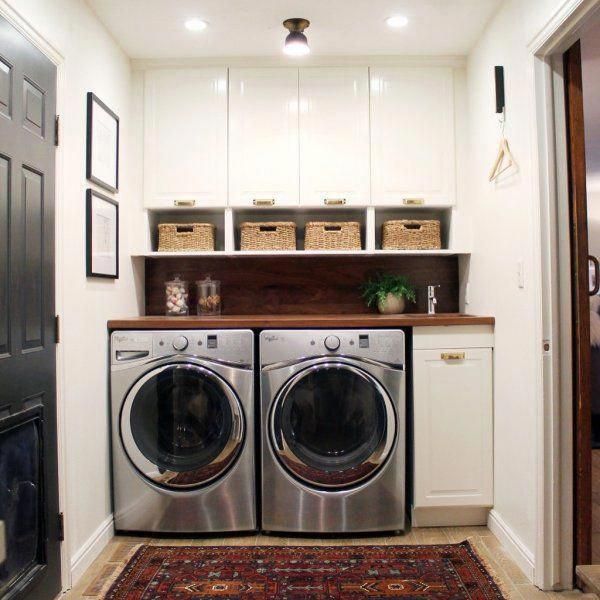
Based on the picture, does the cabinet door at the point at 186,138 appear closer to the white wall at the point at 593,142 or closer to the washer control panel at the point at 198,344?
the washer control panel at the point at 198,344

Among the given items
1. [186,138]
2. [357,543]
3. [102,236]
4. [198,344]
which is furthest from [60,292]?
[357,543]

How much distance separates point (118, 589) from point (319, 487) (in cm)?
90

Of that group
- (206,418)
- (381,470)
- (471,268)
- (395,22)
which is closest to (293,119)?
(395,22)

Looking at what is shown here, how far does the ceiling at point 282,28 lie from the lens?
2.37m

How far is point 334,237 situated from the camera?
2885 millimetres

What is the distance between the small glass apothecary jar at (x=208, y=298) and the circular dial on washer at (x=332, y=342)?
0.83 metres

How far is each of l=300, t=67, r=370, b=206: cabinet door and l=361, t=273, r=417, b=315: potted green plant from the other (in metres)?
0.46

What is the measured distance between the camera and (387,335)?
2424 mm

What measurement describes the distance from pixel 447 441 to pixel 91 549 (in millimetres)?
1592

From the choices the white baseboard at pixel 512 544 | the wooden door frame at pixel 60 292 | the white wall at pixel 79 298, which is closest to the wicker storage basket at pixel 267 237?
the white wall at pixel 79 298

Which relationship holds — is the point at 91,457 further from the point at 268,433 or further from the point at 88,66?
the point at 88,66

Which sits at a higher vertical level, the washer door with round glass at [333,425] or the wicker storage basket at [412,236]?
the wicker storage basket at [412,236]

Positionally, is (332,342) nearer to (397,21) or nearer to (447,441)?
(447,441)

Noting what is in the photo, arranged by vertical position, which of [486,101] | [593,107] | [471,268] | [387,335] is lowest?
[387,335]
